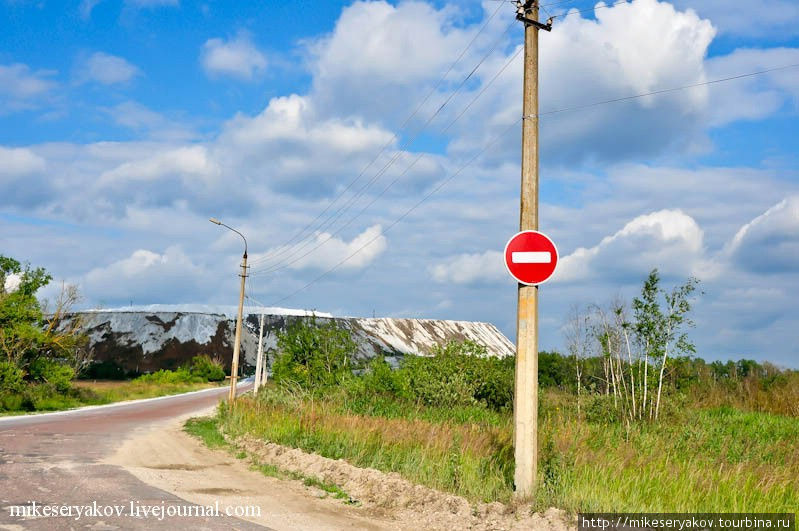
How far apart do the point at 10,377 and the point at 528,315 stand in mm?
29393

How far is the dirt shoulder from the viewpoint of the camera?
8.03 m

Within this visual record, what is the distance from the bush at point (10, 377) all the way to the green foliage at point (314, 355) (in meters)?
11.9

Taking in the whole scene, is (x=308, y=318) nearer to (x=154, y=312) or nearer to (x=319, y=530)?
(x=319, y=530)

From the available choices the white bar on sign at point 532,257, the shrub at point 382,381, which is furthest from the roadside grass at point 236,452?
the shrub at point 382,381

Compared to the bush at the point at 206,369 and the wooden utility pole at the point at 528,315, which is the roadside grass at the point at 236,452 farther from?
the bush at the point at 206,369

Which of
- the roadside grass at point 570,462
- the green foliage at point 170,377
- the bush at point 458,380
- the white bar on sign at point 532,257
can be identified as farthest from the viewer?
the green foliage at point 170,377

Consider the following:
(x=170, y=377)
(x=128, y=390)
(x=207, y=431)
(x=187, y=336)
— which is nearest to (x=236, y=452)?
(x=207, y=431)

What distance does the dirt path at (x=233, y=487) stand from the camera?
8.33 m

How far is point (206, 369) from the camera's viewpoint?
2562 inches

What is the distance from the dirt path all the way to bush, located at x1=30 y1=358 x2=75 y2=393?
788 inches

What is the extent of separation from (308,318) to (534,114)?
2805 cm

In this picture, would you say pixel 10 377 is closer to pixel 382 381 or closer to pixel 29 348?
pixel 29 348

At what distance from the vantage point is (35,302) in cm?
3388

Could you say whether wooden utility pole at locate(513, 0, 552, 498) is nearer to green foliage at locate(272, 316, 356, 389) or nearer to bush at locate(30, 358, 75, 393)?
green foliage at locate(272, 316, 356, 389)
